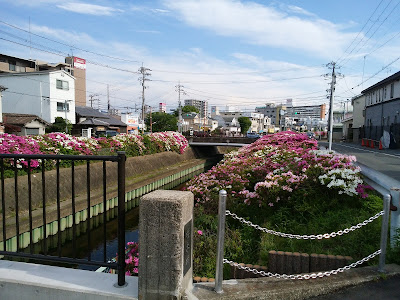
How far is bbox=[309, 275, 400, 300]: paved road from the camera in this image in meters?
3.02

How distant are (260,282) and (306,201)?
3.57m

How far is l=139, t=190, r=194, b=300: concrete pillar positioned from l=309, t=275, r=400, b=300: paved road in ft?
5.02

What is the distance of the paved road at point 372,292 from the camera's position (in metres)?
3.02

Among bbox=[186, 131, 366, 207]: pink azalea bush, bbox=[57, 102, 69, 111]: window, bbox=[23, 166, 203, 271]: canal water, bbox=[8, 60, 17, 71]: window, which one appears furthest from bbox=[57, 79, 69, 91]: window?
bbox=[186, 131, 366, 207]: pink azalea bush

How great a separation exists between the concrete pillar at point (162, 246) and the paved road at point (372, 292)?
1532 millimetres

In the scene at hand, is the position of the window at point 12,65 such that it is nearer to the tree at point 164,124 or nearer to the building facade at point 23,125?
the building facade at point 23,125

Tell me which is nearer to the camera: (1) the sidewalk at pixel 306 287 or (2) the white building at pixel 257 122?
(1) the sidewalk at pixel 306 287

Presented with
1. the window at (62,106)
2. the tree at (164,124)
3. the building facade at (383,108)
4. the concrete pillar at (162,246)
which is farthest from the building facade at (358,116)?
the concrete pillar at (162,246)

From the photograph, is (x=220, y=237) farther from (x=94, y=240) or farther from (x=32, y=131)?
(x=32, y=131)

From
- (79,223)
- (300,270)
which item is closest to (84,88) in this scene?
(79,223)

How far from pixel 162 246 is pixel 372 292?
2306 mm

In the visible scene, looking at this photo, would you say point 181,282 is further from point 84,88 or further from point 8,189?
point 84,88

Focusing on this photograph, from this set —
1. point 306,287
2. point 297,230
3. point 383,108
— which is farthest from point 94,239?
point 383,108

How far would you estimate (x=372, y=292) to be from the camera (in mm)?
3102
